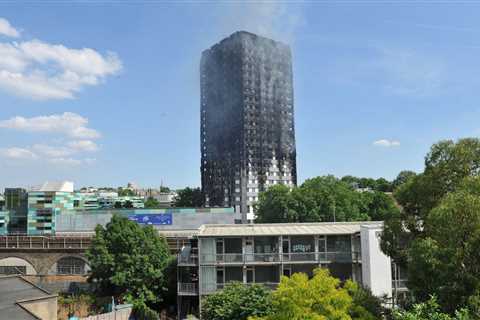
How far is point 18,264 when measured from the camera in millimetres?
44750

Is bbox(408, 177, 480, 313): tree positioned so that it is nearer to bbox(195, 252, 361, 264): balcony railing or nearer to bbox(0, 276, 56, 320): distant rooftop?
bbox(195, 252, 361, 264): balcony railing

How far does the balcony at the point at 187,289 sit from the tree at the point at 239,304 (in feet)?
18.6

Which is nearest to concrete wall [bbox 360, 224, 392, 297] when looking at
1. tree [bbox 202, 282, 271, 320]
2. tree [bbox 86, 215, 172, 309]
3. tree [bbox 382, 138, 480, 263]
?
tree [bbox 202, 282, 271, 320]

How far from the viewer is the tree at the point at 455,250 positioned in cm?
1392

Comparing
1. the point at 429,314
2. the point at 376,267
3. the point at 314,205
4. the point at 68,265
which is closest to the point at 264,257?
the point at 376,267

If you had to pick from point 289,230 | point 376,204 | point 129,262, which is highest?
point 376,204

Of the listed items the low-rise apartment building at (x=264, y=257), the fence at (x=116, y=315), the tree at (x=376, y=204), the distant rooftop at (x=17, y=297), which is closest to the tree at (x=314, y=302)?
the distant rooftop at (x=17, y=297)

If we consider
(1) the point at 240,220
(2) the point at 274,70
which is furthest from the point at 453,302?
(2) the point at 274,70

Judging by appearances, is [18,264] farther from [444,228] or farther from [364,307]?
[444,228]

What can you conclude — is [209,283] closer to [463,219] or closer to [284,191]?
[463,219]

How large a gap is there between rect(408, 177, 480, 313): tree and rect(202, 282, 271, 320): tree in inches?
398

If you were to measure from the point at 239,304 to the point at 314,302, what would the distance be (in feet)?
25.5

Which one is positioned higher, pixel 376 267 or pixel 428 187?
pixel 428 187

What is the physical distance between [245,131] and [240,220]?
2019cm
